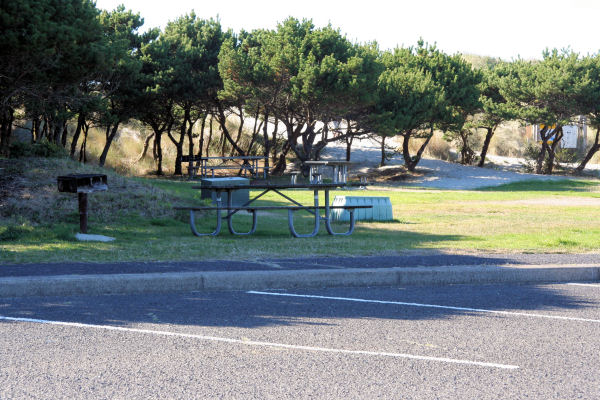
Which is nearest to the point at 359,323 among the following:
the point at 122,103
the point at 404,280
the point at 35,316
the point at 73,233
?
the point at 404,280

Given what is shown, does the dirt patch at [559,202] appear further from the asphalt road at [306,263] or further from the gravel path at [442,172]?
the asphalt road at [306,263]

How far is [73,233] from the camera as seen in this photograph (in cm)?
1169

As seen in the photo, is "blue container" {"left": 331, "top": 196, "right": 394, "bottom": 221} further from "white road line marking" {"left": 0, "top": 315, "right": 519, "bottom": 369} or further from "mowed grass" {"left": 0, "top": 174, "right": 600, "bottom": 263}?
"white road line marking" {"left": 0, "top": 315, "right": 519, "bottom": 369}

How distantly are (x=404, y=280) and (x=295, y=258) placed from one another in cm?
173

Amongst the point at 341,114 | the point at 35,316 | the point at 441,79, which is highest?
the point at 441,79

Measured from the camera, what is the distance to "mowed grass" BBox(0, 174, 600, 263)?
9.59 metres

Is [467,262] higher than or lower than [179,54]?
lower

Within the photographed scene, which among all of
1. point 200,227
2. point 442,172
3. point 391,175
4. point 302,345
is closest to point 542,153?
point 442,172

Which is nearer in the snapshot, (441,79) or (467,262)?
(467,262)

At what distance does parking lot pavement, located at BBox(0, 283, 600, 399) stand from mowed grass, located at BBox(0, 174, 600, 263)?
7.89ft

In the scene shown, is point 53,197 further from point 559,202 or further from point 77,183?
point 559,202

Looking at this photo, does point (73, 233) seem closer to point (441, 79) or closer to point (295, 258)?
point (295, 258)

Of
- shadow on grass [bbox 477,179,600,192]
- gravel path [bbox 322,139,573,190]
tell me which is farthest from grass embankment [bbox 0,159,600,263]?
gravel path [bbox 322,139,573,190]

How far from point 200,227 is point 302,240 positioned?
10.4ft
